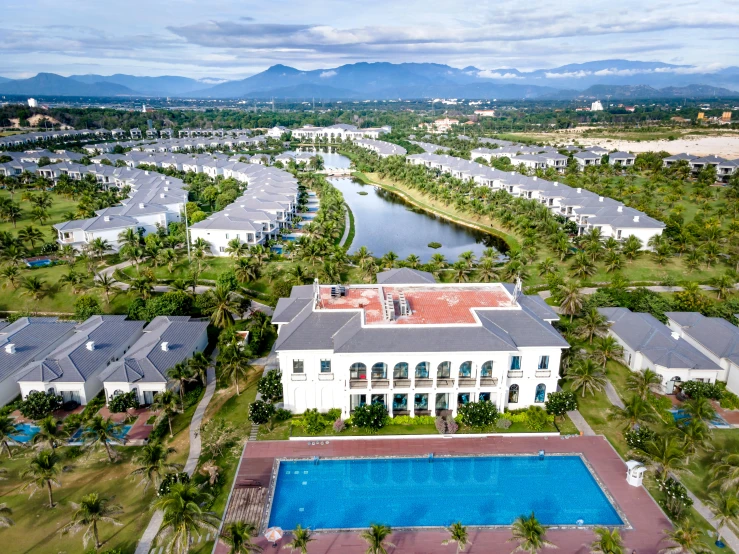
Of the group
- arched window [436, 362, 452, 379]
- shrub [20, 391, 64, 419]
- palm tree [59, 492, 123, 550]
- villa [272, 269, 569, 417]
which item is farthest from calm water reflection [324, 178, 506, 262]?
palm tree [59, 492, 123, 550]

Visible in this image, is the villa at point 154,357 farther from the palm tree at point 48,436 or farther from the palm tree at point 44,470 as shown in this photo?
the palm tree at point 44,470

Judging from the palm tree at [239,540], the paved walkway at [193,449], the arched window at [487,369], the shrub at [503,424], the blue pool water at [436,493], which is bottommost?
the blue pool water at [436,493]

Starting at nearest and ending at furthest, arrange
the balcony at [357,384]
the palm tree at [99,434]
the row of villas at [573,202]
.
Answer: the palm tree at [99,434]
the balcony at [357,384]
the row of villas at [573,202]

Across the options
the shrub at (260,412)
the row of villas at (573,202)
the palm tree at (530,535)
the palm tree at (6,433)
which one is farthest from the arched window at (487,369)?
the row of villas at (573,202)

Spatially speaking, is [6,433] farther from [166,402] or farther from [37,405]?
[166,402]

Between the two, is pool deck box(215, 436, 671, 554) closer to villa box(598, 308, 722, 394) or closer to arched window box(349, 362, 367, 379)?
arched window box(349, 362, 367, 379)

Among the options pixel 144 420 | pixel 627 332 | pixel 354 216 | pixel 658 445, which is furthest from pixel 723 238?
pixel 144 420
